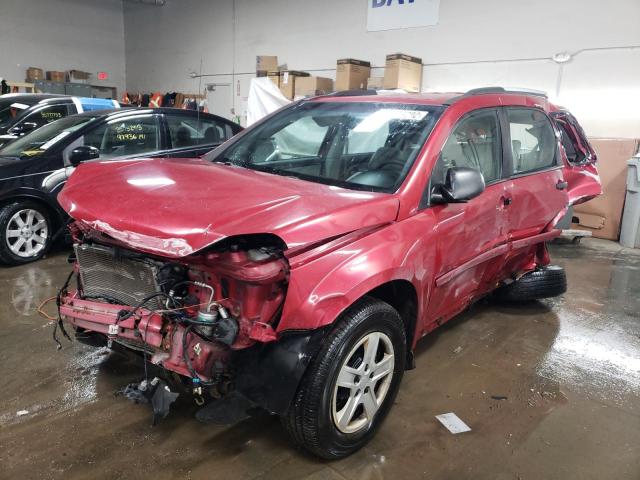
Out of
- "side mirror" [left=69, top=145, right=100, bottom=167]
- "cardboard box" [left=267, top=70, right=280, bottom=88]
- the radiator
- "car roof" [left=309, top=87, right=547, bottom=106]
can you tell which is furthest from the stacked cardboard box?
the radiator

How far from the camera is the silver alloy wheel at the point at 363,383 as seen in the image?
82.1 inches

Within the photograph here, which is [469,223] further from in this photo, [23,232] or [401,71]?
[401,71]

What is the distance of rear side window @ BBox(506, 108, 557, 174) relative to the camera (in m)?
3.24

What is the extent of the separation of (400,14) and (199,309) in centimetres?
798

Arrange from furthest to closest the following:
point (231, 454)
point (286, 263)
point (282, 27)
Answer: point (282, 27)
point (231, 454)
point (286, 263)

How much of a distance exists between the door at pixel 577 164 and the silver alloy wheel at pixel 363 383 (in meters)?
2.60

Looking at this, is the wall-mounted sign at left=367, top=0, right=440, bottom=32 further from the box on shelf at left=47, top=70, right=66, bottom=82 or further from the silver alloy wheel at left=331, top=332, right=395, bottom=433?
the box on shelf at left=47, top=70, right=66, bottom=82

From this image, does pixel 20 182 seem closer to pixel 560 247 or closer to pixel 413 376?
pixel 413 376

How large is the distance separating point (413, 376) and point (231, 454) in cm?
121

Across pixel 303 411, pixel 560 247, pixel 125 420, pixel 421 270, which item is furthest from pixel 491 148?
pixel 560 247

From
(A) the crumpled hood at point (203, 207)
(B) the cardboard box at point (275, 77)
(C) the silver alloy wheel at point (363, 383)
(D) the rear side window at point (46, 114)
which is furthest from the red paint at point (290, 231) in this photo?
(B) the cardboard box at point (275, 77)

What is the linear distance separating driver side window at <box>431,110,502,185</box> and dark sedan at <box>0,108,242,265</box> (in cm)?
321

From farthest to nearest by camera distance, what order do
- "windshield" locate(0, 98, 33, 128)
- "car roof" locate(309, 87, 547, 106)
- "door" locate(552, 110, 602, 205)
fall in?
1. "windshield" locate(0, 98, 33, 128)
2. "door" locate(552, 110, 602, 205)
3. "car roof" locate(309, 87, 547, 106)

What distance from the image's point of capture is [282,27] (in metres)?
10.4
